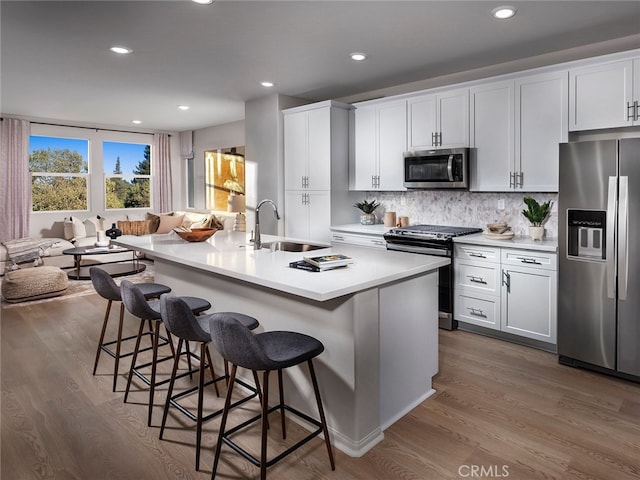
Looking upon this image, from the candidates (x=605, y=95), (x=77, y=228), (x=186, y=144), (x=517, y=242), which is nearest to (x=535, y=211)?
(x=517, y=242)

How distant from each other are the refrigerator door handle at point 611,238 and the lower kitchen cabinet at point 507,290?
521 mm

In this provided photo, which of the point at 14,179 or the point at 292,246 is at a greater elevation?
the point at 14,179

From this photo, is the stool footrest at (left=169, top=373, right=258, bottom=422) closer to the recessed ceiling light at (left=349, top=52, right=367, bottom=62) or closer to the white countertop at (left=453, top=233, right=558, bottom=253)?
the white countertop at (left=453, top=233, right=558, bottom=253)

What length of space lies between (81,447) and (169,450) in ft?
1.53

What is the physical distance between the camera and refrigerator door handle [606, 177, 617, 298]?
3039 mm

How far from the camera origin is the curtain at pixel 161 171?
30.2 ft

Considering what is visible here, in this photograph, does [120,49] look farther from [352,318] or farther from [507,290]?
[507,290]

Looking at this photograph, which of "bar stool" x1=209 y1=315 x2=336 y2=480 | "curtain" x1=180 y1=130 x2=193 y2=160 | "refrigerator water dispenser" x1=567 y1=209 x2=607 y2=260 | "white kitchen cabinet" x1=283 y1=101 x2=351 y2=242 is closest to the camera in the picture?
"bar stool" x1=209 y1=315 x2=336 y2=480

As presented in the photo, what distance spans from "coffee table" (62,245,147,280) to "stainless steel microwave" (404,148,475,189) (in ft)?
13.5

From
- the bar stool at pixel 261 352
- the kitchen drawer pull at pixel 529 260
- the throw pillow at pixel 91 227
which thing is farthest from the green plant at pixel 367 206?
the throw pillow at pixel 91 227

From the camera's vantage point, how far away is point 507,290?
153 inches

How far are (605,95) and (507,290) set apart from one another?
1.70 metres

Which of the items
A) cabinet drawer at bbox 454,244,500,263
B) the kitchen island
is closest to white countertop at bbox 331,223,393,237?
cabinet drawer at bbox 454,244,500,263

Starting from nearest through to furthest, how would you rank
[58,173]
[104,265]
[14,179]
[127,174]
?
[104,265] < [14,179] < [58,173] < [127,174]
